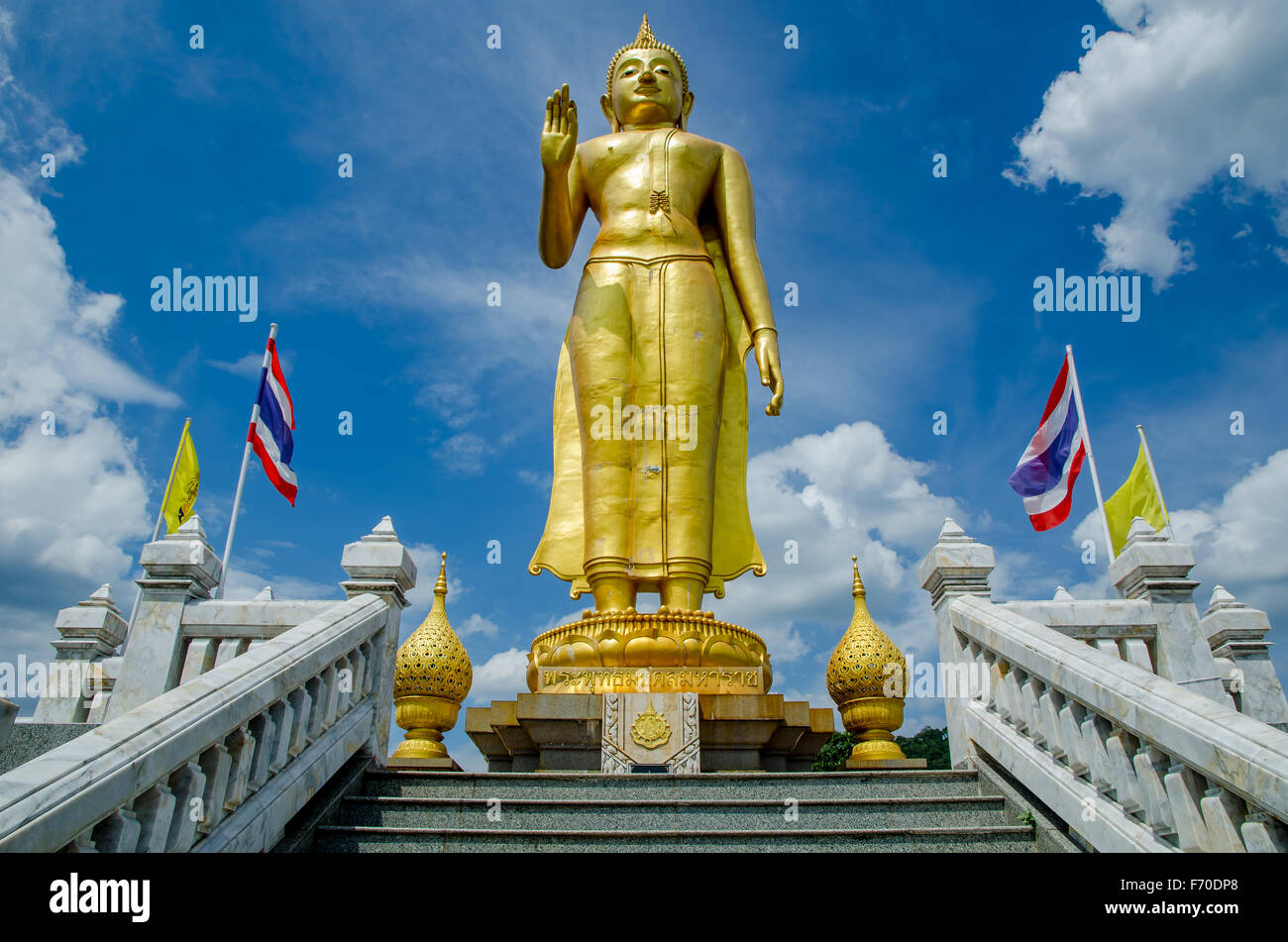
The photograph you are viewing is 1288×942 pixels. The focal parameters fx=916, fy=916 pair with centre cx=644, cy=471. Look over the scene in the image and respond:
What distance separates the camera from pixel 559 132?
880 centimetres

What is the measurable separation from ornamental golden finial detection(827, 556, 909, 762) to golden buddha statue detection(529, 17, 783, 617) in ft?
5.10

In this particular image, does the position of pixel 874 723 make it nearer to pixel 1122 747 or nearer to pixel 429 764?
pixel 429 764

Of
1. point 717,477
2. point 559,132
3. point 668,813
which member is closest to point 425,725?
point 717,477

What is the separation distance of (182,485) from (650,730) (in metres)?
8.09

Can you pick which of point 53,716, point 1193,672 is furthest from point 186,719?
point 53,716

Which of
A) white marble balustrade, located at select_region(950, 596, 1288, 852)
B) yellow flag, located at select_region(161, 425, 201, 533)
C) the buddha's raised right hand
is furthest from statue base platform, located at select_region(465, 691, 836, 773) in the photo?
yellow flag, located at select_region(161, 425, 201, 533)

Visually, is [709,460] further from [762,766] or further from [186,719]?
[186,719]

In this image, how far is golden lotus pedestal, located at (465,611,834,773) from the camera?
22.5 ft

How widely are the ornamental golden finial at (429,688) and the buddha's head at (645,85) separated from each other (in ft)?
20.6

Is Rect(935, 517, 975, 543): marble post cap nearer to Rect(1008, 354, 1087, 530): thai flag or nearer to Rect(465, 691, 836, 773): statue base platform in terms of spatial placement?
Rect(465, 691, 836, 773): statue base platform

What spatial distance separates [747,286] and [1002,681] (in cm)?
540

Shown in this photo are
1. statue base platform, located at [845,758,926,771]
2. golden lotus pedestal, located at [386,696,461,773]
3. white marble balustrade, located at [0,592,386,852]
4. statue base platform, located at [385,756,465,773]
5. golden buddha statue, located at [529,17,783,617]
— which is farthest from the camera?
golden lotus pedestal, located at [386,696,461,773]

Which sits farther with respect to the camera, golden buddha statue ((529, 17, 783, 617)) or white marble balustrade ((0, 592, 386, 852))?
golden buddha statue ((529, 17, 783, 617))
